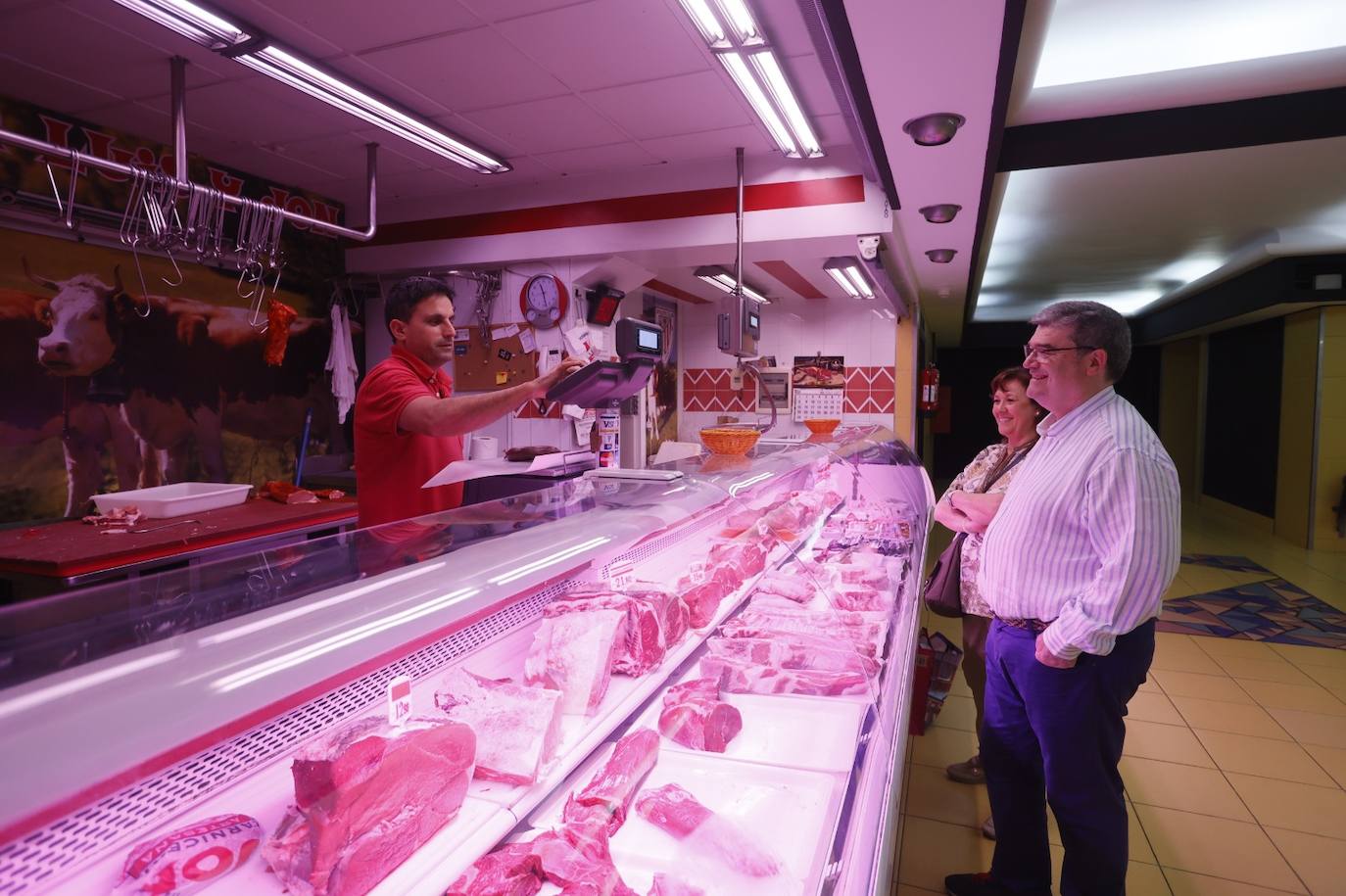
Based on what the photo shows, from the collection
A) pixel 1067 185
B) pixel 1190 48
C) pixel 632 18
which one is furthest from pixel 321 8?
pixel 1067 185

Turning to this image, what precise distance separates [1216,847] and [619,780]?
2867 millimetres

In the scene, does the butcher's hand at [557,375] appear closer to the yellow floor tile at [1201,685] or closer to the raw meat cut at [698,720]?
the raw meat cut at [698,720]

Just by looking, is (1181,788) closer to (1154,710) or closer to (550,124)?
(1154,710)

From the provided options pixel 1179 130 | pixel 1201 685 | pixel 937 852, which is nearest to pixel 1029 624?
pixel 937 852

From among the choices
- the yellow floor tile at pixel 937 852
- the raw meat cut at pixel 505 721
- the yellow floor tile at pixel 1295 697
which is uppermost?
the raw meat cut at pixel 505 721

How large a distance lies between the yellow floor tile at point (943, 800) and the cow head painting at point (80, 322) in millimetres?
5047

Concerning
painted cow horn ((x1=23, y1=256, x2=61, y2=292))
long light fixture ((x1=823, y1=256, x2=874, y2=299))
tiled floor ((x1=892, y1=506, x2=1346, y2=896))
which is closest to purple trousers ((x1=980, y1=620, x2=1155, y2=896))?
tiled floor ((x1=892, y1=506, x2=1346, y2=896))

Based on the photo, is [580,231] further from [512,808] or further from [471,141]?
[512,808]

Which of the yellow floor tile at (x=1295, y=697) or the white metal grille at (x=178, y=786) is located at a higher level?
the white metal grille at (x=178, y=786)

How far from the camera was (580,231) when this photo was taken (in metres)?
5.47

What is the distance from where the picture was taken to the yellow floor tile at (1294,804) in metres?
3.06

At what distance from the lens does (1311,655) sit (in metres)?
5.05

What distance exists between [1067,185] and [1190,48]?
2.11 metres

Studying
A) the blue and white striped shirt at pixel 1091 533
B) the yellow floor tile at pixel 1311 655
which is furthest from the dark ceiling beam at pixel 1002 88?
Result: the yellow floor tile at pixel 1311 655
